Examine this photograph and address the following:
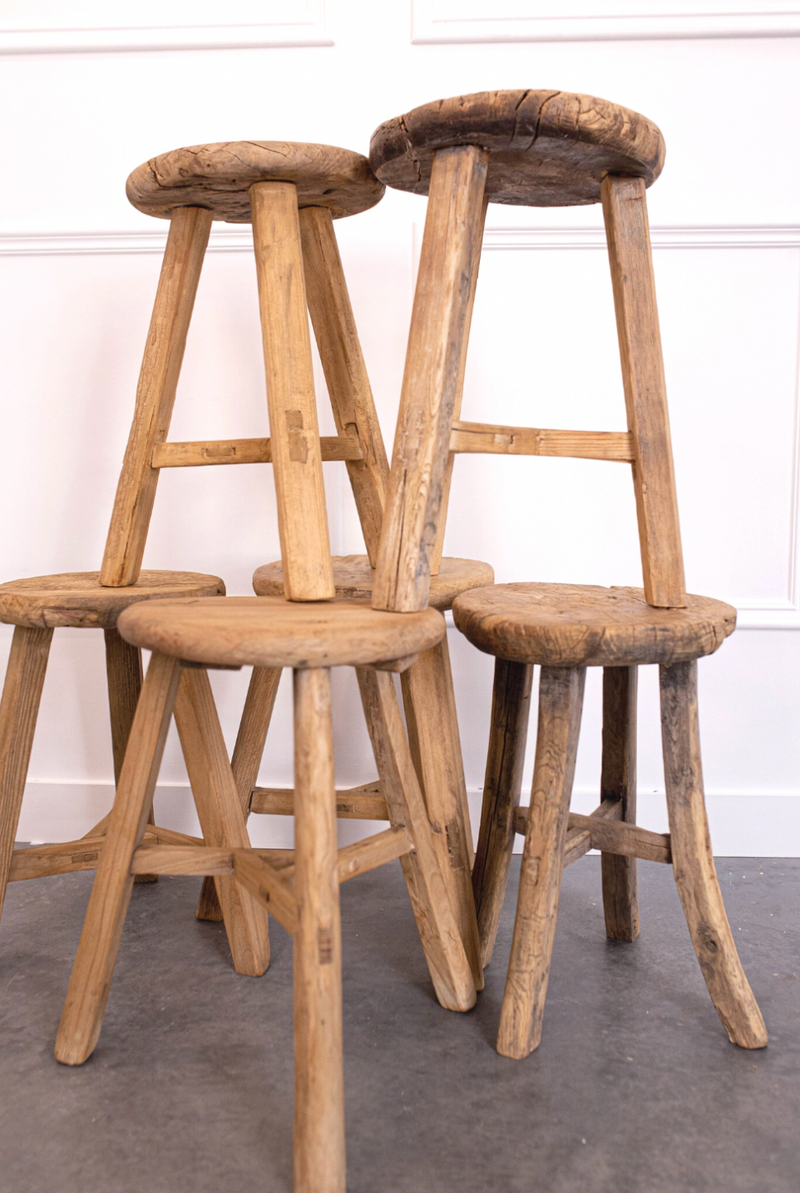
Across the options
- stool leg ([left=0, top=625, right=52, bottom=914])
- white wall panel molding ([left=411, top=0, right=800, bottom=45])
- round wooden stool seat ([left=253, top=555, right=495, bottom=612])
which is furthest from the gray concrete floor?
white wall panel molding ([left=411, top=0, right=800, bottom=45])

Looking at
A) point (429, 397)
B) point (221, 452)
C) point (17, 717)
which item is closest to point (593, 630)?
point (429, 397)

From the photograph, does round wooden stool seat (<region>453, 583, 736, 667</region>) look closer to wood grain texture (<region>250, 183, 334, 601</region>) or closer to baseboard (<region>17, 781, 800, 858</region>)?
wood grain texture (<region>250, 183, 334, 601</region>)

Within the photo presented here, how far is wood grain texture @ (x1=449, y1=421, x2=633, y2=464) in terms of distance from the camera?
1.27m

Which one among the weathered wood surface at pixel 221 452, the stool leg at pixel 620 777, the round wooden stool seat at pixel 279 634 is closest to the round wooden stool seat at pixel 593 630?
the round wooden stool seat at pixel 279 634

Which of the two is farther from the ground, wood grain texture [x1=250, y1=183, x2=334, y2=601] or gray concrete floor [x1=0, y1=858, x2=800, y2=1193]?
wood grain texture [x1=250, y1=183, x2=334, y2=601]

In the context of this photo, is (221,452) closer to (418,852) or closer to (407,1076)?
(418,852)

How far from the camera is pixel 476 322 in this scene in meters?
2.01

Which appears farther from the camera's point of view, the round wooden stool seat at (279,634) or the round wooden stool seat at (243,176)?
the round wooden stool seat at (243,176)

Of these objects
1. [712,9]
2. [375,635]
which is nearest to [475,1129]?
[375,635]

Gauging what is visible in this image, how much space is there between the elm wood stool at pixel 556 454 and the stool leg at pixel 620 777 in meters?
0.17

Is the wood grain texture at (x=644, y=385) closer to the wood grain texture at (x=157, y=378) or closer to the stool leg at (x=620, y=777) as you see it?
the stool leg at (x=620, y=777)

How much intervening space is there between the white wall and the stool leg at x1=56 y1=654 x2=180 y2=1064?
2.71ft

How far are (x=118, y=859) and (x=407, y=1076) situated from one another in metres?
0.50

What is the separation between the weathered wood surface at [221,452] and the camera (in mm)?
1397
